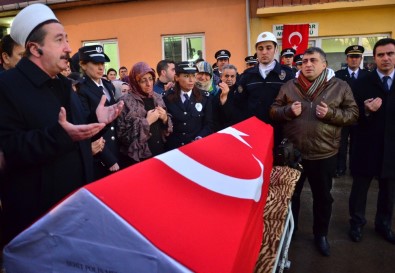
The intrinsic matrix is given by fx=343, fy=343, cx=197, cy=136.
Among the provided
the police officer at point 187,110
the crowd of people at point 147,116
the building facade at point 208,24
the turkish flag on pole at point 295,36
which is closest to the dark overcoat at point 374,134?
the crowd of people at point 147,116

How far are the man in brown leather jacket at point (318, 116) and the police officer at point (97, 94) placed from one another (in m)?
1.57

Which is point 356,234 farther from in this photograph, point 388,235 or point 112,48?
point 112,48

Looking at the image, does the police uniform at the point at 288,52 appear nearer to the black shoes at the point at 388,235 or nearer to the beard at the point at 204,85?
the beard at the point at 204,85

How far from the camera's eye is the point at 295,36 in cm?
727

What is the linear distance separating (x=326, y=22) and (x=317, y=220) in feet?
24.9

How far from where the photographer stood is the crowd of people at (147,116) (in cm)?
166

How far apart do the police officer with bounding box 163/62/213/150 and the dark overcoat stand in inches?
61.8

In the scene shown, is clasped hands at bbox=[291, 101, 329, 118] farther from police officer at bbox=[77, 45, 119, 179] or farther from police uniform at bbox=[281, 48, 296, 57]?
police uniform at bbox=[281, 48, 296, 57]

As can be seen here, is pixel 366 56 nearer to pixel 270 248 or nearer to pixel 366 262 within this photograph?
pixel 366 262

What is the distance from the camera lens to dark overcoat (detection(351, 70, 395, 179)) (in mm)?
3387

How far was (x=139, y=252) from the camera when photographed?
1008 millimetres

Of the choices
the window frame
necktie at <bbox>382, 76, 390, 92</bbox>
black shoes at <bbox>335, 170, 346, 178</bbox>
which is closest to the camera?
necktie at <bbox>382, 76, 390, 92</bbox>

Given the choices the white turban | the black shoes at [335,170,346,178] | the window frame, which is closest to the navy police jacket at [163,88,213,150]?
the white turban

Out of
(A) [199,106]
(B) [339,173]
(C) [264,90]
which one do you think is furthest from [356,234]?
(B) [339,173]
